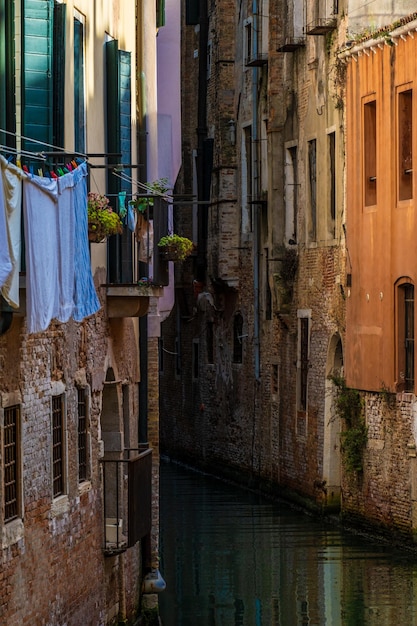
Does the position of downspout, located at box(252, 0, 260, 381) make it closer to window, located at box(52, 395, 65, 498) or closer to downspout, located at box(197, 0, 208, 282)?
downspout, located at box(197, 0, 208, 282)

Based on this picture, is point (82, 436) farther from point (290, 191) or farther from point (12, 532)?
point (290, 191)

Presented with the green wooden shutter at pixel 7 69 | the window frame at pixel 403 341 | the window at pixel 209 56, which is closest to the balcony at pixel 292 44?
the window at pixel 209 56

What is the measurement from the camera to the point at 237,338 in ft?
125

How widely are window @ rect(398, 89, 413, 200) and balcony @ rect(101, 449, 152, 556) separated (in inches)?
360

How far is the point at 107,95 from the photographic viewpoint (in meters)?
18.0

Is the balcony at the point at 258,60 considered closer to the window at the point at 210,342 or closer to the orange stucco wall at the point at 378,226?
the orange stucco wall at the point at 378,226

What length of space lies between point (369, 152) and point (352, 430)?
4.35m

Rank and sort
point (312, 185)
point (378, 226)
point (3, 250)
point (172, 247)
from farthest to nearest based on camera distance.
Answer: point (312, 185) < point (378, 226) < point (172, 247) < point (3, 250)

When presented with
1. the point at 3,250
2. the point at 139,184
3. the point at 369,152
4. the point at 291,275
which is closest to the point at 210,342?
the point at 291,275

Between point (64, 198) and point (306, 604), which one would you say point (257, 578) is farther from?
point (64, 198)

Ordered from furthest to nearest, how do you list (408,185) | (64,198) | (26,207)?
(408,185), (64,198), (26,207)

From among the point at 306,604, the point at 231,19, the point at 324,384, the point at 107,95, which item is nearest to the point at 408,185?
the point at 324,384

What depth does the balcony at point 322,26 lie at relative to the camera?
1211 inches

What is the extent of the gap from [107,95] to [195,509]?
1439 cm
